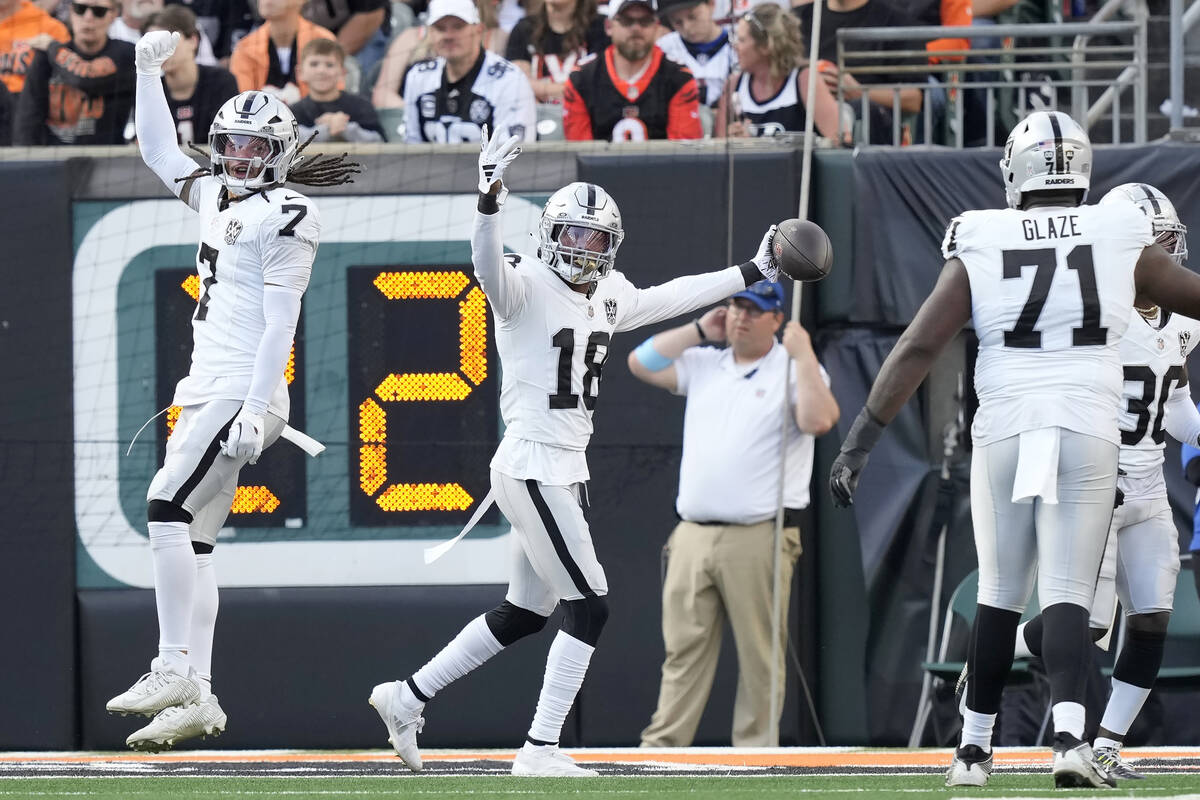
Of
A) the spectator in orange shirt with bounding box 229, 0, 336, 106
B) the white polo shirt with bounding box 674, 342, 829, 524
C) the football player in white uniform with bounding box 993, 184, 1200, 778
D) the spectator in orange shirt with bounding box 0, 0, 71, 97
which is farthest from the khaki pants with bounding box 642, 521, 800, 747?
the spectator in orange shirt with bounding box 0, 0, 71, 97

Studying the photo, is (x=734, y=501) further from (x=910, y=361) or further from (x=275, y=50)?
(x=275, y=50)

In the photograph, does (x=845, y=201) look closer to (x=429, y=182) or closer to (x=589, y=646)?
(x=429, y=182)

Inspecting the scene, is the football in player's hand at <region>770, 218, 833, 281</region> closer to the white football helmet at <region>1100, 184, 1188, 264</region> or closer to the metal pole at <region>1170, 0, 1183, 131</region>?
the white football helmet at <region>1100, 184, 1188, 264</region>

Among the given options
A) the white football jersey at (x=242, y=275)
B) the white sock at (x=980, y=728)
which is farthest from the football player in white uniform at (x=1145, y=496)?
the white football jersey at (x=242, y=275)

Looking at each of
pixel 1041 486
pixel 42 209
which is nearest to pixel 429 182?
pixel 42 209

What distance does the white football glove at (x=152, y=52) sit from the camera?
6.38 metres

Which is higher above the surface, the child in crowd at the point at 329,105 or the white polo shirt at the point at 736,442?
the child in crowd at the point at 329,105

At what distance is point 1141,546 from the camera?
6445 mm

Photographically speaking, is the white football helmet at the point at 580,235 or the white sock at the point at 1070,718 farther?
the white football helmet at the point at 580,235

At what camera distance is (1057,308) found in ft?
16.7

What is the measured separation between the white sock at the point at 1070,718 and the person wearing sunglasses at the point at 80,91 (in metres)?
5.66

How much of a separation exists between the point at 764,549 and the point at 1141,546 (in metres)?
2.10

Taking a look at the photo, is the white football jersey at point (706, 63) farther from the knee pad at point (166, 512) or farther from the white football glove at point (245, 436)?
the knee pad at point (166, 512)

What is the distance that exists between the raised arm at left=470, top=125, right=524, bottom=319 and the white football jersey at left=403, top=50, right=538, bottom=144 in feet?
8.74
